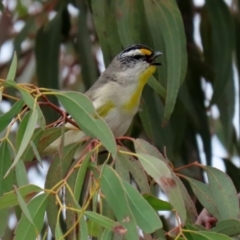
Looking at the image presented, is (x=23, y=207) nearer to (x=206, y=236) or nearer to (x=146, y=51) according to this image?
(x=206, y=236)

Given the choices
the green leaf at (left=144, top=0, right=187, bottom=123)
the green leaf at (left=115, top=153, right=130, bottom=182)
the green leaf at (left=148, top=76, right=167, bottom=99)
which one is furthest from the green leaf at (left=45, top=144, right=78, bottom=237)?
the green leaf at (left=148, top=76, right=167, bottom=99)

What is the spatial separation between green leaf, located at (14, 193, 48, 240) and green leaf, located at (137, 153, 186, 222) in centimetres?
18

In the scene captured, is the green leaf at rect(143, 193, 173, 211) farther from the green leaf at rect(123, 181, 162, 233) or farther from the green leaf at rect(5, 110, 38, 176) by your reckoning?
the green leaf at rect(5, 110, 38, 176)

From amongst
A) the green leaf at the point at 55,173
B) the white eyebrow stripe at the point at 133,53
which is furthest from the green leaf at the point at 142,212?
the white eyebrow stripe at the point at 133,53

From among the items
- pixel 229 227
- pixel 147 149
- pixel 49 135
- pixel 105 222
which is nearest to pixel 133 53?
pixel 49 135

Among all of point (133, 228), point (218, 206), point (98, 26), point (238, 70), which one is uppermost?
point (98, 26)

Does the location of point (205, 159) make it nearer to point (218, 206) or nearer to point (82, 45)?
point (82, 45)

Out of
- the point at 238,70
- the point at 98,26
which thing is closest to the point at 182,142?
the point at 238,70

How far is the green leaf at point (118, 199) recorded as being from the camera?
1.24 m

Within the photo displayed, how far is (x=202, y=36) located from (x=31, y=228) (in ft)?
5.59

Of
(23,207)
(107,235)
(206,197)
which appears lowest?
(206,197)

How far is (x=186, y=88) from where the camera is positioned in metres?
2.59

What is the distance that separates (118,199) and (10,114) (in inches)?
10.3

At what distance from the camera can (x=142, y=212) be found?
4.09ft
